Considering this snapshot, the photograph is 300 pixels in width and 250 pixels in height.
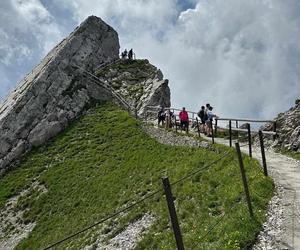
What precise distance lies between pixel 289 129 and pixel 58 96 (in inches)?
1576

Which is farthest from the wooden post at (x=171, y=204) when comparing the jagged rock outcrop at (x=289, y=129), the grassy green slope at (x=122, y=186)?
the jagged rock outcrop at (x=289, y=129)

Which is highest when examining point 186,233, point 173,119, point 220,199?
point 173,119

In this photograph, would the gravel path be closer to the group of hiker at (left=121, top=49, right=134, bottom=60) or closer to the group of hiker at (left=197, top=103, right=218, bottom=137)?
the group of hiker at (left=197, top=103, right=218, bottom=137)

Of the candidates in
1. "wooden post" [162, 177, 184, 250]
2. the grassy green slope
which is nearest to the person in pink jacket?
the grassy green slope

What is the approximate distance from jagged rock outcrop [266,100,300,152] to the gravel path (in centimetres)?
621

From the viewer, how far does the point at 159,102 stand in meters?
68.2

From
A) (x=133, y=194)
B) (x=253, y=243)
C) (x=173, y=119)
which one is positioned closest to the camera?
(x=253, y=243)

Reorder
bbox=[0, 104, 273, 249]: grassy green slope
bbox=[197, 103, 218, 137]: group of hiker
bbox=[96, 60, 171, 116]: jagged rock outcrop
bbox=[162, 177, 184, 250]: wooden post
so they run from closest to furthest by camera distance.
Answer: bbox=[162, 177, 184, 250]: wooden post
bbox=[0, 104, 273, 249]: grassy green slope
bbox=[197, 103, 218, 137]: group of hiker
bbox=[96, 60, 171, 116]: jagged rock outcrop

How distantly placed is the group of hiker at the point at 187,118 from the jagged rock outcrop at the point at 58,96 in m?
15.0

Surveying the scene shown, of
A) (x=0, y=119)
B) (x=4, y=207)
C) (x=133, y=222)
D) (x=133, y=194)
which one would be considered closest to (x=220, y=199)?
(x=133, y=222)

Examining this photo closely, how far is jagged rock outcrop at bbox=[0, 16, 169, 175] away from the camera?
56531mm

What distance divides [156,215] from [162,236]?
12.3ft

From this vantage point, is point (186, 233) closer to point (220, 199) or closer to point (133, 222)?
point (220, 199)

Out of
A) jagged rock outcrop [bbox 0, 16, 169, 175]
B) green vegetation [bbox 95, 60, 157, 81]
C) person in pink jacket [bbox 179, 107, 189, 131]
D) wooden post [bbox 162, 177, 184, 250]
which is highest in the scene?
green vegetation [bbox 95, 60, 157, 81]
